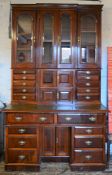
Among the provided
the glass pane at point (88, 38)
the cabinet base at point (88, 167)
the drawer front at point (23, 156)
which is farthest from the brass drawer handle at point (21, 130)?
the glass pane at point (88, 38)

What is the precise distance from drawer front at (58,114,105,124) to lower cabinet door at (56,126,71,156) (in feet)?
1.13

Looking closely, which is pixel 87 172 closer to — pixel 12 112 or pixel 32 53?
pixel 12 112

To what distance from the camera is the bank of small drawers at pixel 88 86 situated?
13.1 ft

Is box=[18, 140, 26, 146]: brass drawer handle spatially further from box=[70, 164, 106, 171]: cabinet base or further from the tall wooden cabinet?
box=[70, 164, 106, 171]: cabinet base

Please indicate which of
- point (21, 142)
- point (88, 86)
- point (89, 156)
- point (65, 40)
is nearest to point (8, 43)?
point (65, 40)

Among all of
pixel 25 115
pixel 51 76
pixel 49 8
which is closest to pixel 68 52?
pixel 51 76

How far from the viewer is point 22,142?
3.57m

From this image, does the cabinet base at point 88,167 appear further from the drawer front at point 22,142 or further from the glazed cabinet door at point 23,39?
the glazed cabinet door at point 23,39

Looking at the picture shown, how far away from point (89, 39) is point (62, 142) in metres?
1.48

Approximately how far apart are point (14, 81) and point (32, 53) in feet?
1.56

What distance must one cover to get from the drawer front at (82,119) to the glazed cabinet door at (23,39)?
90 centimetres

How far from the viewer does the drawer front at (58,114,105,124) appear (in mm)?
3566

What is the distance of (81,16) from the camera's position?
12.8 ft

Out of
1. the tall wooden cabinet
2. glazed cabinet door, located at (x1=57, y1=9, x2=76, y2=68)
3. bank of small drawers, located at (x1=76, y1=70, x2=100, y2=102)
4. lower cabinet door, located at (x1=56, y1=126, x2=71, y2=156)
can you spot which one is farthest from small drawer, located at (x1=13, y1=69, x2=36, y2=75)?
lower cabinet door, located at (x1=56, y1=126, x2=71, y2=156)
